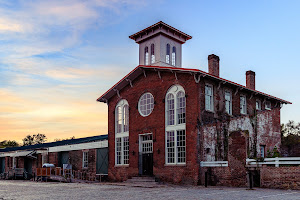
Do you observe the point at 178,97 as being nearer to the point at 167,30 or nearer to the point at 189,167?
the point at 189,167

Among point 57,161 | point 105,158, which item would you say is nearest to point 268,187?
point 105,158

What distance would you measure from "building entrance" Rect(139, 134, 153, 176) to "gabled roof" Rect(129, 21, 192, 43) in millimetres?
8819

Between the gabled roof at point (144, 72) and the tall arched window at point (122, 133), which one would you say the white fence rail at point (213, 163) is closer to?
the gabled roof at point (144, 72)

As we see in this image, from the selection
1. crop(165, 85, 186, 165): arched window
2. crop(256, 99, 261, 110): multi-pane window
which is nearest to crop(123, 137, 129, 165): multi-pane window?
crop(165, 85, 186, 165): arched window

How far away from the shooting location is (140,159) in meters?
26.0

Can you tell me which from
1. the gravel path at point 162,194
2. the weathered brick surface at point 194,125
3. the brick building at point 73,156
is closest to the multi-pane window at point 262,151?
the weathered brick surface at point 194,125

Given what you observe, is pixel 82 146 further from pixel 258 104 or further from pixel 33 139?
pixel 33 139

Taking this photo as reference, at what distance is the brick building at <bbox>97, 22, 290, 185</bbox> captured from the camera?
22.4m

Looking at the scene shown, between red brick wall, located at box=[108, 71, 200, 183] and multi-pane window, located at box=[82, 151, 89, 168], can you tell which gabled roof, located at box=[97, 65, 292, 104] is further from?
multi-pane window, located at box=[82, 151, 89, 168]

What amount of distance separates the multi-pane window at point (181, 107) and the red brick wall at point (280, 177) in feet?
21.2

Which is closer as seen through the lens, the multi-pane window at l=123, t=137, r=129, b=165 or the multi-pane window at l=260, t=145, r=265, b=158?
the multi-pane window at l=260, t=145, r=265, b=158

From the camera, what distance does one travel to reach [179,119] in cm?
2381

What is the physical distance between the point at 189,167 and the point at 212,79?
5998 millimetres

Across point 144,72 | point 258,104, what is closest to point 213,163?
point 144,72
